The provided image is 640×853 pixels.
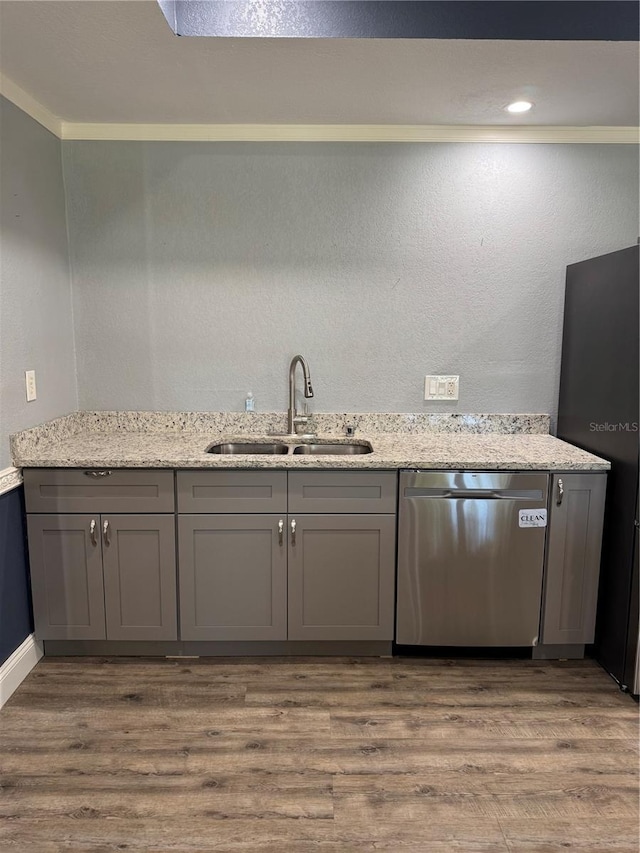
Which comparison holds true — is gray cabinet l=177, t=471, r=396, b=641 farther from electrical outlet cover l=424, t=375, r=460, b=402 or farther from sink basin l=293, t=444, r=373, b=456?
electrical outlet cover l=424, t=375, r=460, b=402

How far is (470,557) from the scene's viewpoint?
2.48 meters

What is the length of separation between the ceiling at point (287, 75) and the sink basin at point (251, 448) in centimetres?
150

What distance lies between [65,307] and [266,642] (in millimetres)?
1847

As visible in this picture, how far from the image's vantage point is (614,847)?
1.66 metres

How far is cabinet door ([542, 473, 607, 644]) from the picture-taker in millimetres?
2441

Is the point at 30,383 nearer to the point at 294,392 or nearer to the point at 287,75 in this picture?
the point at 294,392

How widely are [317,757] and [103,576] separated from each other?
3.74ft

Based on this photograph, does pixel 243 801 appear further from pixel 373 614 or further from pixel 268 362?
pixel 268 362

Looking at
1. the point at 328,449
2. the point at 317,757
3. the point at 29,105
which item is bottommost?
the point at 317,757

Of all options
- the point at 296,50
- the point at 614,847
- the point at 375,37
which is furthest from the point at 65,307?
the point at 614,847

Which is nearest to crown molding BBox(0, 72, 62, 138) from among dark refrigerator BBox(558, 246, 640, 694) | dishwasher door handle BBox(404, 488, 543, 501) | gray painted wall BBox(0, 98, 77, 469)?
gray painted wall BBox(0, 98, 77, 469)

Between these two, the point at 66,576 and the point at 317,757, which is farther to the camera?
the point at 66,576

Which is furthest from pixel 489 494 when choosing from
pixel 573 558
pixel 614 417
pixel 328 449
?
pixel 328 449

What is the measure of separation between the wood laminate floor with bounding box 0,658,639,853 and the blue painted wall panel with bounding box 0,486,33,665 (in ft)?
0.68
